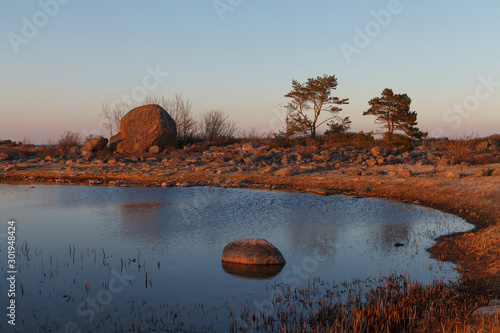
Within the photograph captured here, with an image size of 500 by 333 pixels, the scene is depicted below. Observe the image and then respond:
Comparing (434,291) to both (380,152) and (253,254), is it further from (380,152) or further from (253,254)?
(380,152)

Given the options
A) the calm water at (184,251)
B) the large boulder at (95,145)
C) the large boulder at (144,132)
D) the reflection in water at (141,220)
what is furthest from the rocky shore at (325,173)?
the reflection in water at (141,220)

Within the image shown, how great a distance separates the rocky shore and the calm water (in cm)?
104

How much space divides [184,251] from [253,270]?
1997 millimetres

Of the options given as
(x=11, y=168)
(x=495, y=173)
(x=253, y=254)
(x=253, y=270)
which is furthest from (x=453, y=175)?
(x=11, y=168)

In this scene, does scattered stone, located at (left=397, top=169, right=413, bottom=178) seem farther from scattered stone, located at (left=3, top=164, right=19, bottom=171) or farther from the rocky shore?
scattered stone, located at (left=3, top=164, right=19, bottom=171)

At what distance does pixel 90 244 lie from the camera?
32.5 feet

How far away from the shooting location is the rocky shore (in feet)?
41.4

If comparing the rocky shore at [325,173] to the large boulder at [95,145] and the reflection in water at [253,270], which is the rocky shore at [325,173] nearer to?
the large boulder at [95,145]

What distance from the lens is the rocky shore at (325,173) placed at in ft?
41.4

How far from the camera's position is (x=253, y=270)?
8125 millimetres

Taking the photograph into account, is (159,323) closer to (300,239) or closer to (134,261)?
(134,261)

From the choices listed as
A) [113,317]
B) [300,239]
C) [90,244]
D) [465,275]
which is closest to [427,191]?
[300,239]

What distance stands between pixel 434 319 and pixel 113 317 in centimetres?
441

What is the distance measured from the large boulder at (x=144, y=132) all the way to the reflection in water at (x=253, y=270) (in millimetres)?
22207
